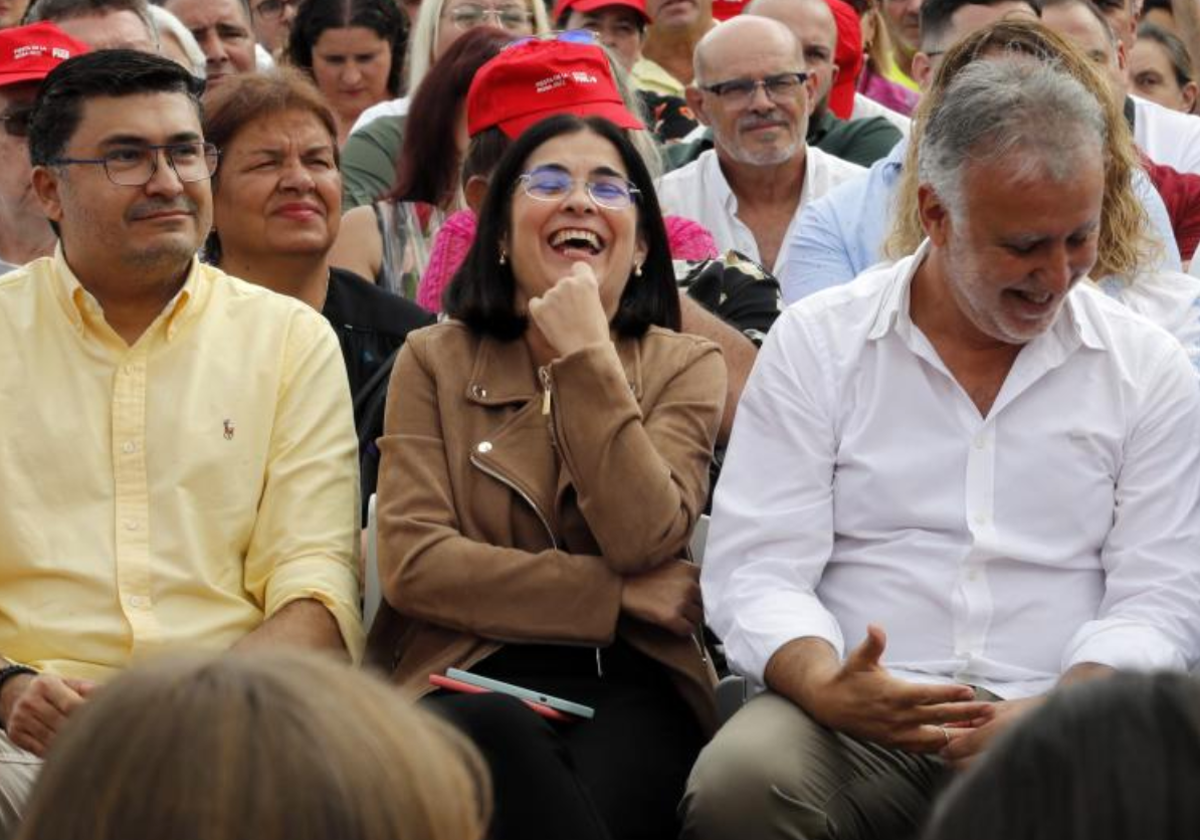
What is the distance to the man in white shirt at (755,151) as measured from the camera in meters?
6.65

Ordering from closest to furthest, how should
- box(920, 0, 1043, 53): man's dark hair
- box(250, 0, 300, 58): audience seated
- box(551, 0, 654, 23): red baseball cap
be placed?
box(920, 0, 1043, 53): man's dark hair, box(551, 0, 654, 23): red baseball cap, box(250, 0, 300, 58): audience seated

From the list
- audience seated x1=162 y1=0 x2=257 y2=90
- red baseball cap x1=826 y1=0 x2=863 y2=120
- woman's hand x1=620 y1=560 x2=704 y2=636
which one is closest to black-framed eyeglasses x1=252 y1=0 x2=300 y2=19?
audience seated x1=162 y1=0 x2=257 y2=90

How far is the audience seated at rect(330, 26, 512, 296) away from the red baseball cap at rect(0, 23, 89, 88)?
0.93 meters

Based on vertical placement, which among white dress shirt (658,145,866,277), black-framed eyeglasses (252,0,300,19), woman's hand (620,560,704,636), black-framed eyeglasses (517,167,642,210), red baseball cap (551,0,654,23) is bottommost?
woman's hand (620,560,704,636)

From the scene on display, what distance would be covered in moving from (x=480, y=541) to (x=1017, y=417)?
42.9 inches

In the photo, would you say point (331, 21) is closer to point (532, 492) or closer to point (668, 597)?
point (532, 492)

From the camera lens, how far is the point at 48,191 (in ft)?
15.9

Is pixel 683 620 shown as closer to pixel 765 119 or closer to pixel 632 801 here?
pixel 632 801

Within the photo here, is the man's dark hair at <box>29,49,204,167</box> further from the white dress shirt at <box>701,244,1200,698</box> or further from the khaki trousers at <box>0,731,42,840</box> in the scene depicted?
the white dress shirt at <box>701,244,1200,698</box>

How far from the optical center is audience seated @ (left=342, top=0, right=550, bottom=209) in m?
7.25

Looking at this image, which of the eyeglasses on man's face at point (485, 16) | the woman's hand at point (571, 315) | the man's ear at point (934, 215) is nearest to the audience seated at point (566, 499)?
the woman's hand at point (571, 315)

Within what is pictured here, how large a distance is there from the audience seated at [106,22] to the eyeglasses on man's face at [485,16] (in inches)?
43.1

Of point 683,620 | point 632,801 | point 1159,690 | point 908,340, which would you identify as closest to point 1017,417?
point 908,340

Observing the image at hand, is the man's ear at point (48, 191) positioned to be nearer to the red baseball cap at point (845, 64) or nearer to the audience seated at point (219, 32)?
the audience seated at point (219, 32)
